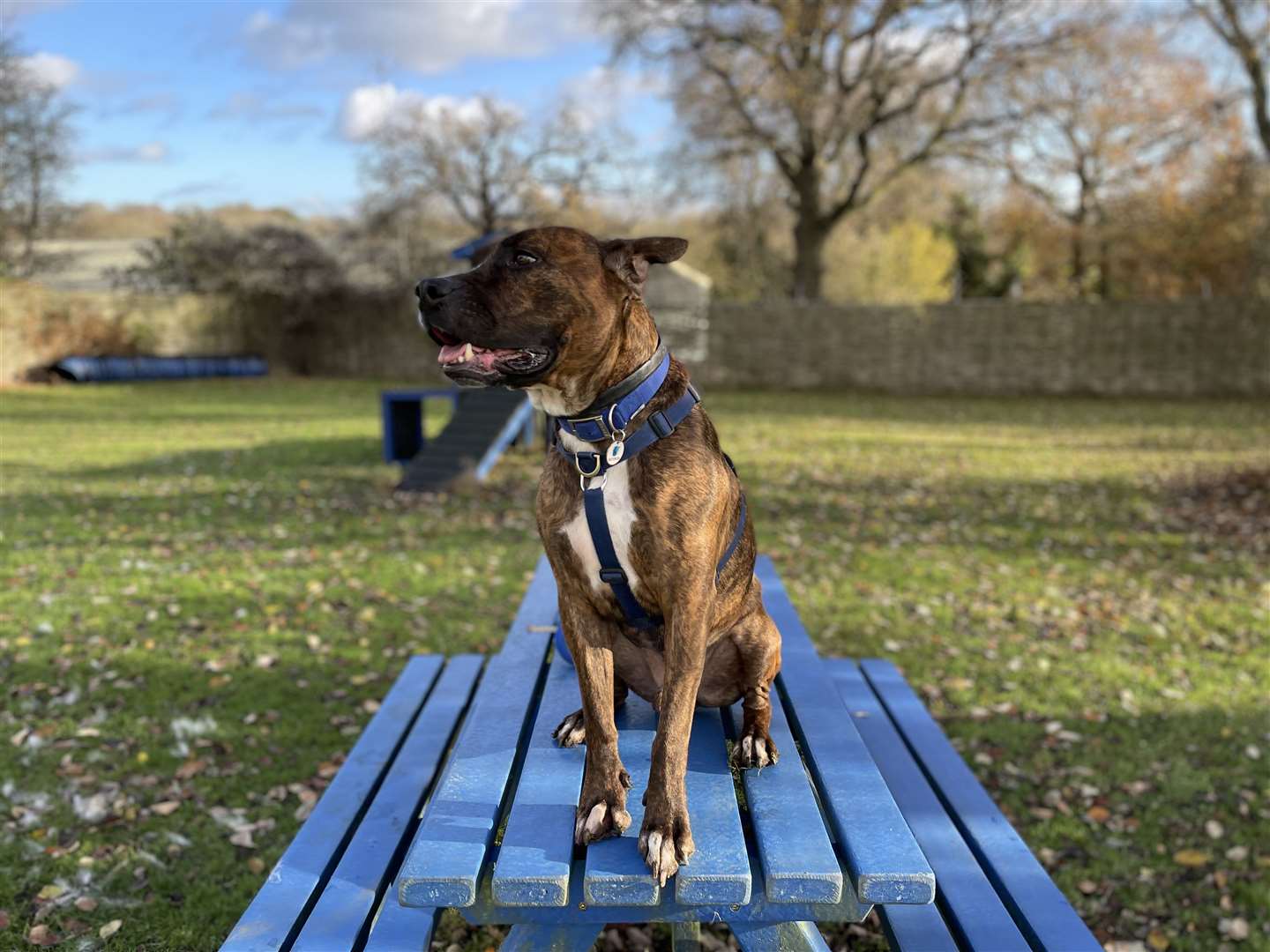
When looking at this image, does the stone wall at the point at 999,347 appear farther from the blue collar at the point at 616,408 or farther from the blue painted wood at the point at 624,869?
the blue painted wood at the point at 624,869

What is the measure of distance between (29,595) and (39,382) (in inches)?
779

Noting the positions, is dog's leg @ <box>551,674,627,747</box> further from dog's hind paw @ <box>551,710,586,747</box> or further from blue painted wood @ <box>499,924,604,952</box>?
blue painted wood @ <box>499,924,604,952</box>

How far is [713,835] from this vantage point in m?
2.03

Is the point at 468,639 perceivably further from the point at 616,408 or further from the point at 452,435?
the point at 452,435

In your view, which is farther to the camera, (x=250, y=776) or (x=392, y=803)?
(x=250, y=776)

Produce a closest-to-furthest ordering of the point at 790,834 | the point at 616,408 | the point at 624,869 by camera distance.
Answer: the point at 624,869 < the point at 790,834 < the point at 616,408

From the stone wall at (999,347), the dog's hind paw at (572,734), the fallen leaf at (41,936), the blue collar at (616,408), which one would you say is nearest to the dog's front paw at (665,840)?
the dog's hind paw at (572,734)

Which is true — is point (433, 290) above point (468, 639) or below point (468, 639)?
above

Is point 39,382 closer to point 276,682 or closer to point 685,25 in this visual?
point 685,25

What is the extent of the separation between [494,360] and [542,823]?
105cm

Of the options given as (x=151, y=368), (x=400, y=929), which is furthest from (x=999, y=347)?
(x=400, y=929)

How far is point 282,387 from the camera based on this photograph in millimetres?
23953

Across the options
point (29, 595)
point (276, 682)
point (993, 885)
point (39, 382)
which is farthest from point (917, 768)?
point (39, 382)

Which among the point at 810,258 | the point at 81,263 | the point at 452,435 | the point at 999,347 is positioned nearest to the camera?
the point at 452,435
